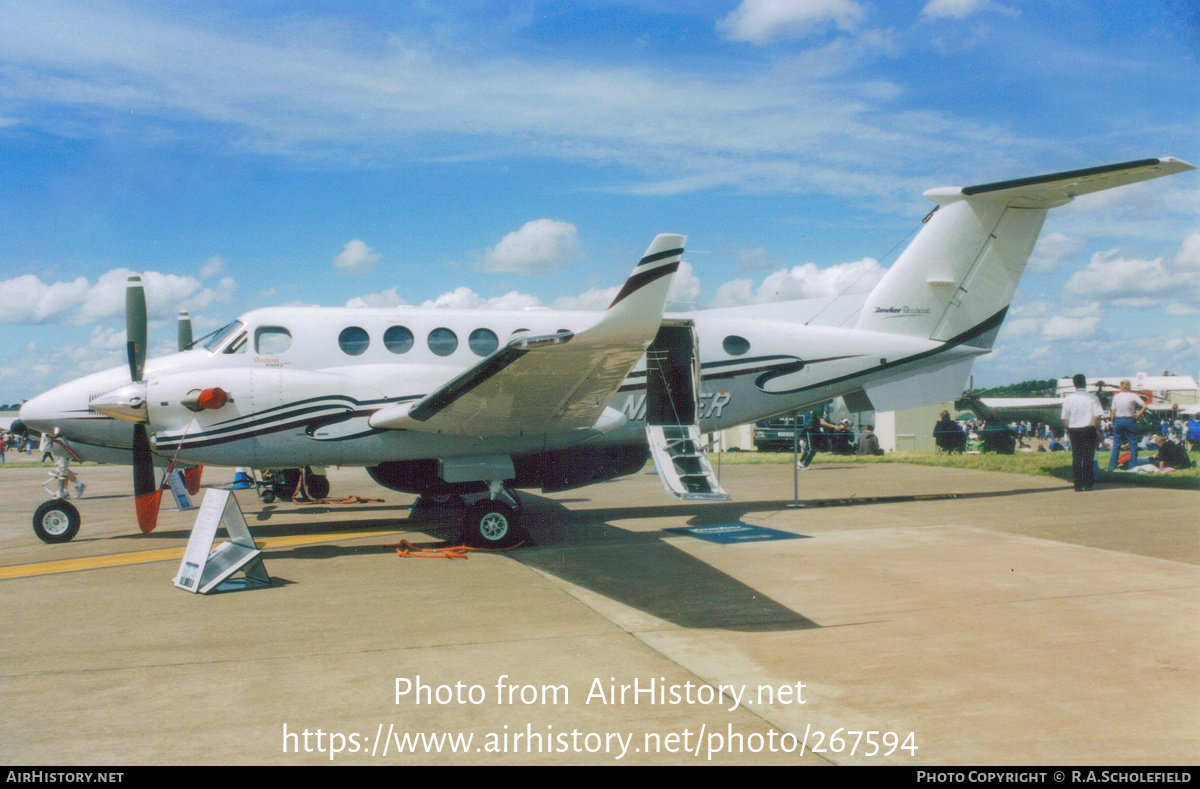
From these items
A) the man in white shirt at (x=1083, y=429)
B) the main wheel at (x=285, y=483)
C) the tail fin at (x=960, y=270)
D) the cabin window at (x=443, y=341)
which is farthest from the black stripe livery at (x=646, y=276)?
the main wheel at (x=285, y=483)

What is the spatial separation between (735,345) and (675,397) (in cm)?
119

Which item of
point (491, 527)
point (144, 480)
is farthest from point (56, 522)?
point (491, 527)

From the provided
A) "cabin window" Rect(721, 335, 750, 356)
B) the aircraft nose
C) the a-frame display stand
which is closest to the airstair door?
"cabin window" Rect(721, 335, 750, 356)

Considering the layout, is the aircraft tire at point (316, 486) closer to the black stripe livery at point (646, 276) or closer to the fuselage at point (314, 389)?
the fuselage at point (314, 389)

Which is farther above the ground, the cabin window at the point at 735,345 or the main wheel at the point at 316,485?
the cabin window at the point at 735,345

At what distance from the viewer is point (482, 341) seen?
1002 cm

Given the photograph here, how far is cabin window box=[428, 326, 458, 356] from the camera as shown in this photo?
9750 millimetres

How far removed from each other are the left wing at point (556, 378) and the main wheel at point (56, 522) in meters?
4.41

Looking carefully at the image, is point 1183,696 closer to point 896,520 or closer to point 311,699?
point 311,699

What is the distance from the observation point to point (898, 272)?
12.4 meters

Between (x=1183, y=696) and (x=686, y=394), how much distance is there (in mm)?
7158

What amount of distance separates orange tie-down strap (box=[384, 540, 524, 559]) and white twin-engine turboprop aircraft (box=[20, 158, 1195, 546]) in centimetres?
14

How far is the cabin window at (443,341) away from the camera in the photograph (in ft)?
32.0

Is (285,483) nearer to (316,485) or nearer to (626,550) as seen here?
(316,485)
